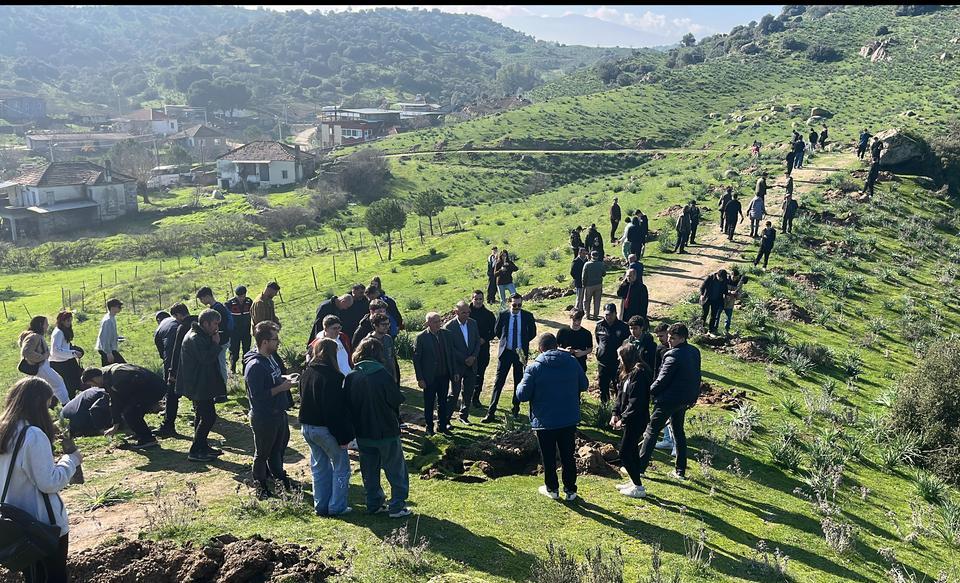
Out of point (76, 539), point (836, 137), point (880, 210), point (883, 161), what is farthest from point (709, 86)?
point (76, 539)

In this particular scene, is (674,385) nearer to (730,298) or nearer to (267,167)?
(730,298)

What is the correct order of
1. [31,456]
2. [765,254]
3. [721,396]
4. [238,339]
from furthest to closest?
[765,254]
[238,339]
[721,396]
[31,456]

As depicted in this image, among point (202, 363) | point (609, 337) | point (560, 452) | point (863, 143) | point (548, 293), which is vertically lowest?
point (548, 293)

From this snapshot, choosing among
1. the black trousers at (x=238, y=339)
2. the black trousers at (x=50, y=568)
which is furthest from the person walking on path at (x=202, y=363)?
the black trousers at (x=238, y=339)

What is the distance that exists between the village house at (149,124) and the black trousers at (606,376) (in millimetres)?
147345

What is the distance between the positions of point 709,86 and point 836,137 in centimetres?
4156

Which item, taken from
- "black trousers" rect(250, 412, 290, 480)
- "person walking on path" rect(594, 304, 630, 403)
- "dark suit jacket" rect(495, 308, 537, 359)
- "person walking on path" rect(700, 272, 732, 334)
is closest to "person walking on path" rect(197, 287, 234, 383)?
"black trousers" rect(250, 412, 290, 480)

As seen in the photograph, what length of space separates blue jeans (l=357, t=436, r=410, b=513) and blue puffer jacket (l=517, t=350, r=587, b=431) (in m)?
1.64

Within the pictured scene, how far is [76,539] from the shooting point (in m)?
7.30

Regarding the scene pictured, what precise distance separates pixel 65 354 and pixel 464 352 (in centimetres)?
725

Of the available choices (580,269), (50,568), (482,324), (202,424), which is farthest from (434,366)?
(580,269)

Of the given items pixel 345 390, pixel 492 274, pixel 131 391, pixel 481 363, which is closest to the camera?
pixel 345 390

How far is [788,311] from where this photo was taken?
59.1 feet

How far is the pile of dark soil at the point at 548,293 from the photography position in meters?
20.8
